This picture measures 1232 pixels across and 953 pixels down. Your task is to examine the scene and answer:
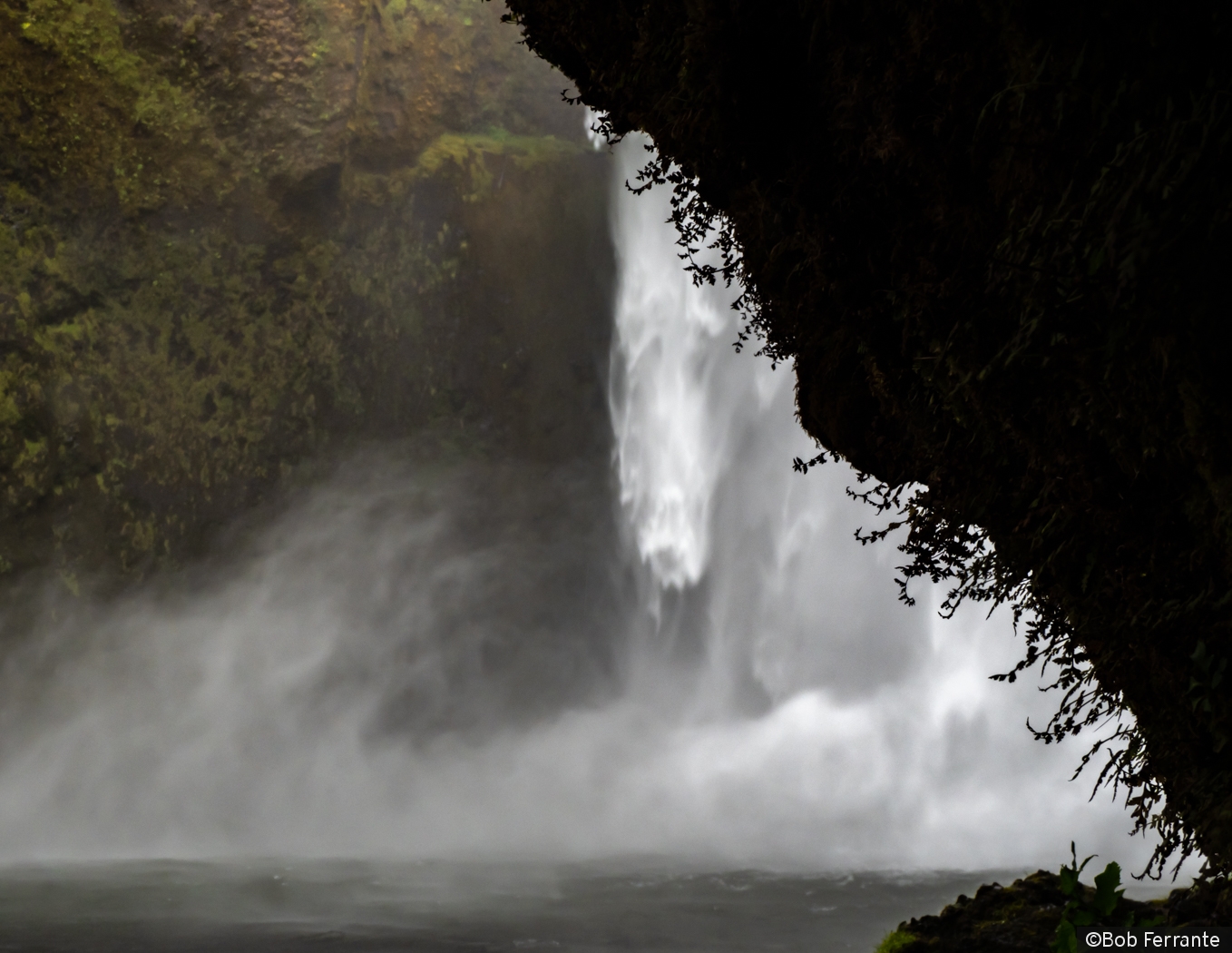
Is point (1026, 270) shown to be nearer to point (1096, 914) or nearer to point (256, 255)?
point (1096, 914)

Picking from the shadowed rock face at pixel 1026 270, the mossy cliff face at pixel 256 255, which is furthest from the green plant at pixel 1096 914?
the mossy cliff face at pixel 256 255

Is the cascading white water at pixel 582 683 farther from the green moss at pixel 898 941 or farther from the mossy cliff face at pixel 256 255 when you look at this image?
the green moss at pixel 898 941

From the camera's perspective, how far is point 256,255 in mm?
18094

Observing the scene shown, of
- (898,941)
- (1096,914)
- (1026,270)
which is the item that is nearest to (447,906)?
(898,941)

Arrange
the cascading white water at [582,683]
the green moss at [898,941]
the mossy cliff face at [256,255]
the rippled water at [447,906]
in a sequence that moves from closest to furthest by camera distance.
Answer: the green moss at [898,941] → the rippled water at [447,906] → the mossy cliff face at [256,255] → the cascading white water at [582,683]

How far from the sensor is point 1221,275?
6.67 feet

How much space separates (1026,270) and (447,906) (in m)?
11.4

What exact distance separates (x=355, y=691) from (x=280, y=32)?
36.2 ft

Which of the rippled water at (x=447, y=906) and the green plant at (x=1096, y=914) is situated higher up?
the green plant at (x=1096, y=914)

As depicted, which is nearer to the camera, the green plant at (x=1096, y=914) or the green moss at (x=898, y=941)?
the green plant at (x=1096, y=914)

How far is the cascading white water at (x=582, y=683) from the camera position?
17.0 metres

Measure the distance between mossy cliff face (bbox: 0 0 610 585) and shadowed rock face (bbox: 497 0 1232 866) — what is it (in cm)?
1507

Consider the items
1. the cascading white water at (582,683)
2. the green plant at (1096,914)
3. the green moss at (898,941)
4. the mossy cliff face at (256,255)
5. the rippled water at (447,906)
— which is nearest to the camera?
the green plant at (1096,914)

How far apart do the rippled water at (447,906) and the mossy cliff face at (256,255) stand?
5726mm
